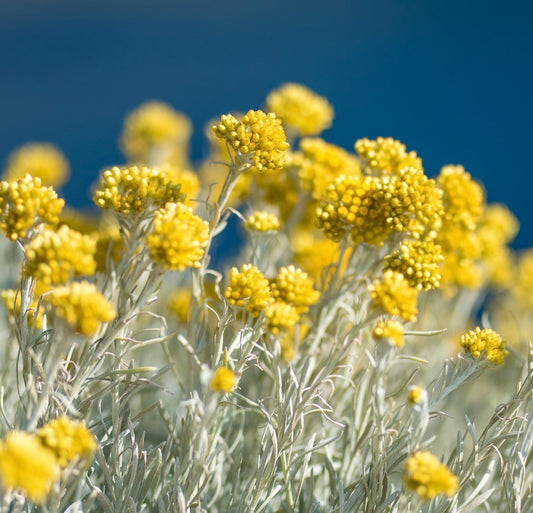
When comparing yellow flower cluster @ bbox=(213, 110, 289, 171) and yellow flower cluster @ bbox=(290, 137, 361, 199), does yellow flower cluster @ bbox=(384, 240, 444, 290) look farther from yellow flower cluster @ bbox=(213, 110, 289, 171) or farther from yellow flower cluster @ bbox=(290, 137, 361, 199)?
yellow flower cluster @ bbox=(290, 137, 361, 199)

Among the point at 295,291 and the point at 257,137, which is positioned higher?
the point at 257,137

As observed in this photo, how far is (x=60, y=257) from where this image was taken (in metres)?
0.83

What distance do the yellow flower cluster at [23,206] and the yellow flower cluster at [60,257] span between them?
115 mm

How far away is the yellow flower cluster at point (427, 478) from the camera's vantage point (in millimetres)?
756

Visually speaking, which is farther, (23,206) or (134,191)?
(134,191)

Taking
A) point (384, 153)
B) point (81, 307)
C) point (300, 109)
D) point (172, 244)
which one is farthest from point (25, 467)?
point (300, 109)

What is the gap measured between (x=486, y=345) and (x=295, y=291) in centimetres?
36

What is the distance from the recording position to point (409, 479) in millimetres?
772

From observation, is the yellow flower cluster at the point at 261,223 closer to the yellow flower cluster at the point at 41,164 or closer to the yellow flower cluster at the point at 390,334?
the yellow flower cluster at the point at 390,334

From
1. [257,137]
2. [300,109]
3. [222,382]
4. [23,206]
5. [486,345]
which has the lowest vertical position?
[222,382]

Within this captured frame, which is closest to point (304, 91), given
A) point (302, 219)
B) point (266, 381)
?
point (302, 219)

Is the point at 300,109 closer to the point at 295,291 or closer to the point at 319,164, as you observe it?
the point at 319,164

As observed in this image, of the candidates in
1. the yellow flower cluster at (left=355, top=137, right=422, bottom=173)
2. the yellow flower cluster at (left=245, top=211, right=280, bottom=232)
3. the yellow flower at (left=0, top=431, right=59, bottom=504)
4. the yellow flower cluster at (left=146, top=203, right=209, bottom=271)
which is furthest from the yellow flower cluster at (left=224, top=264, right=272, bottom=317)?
the yellow flower cluster at (left=355, top=137, right=422, bottom=173)

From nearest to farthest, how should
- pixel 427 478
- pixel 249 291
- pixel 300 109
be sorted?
pixel 427 478 → pixel 249 291 → pixel 300 109
